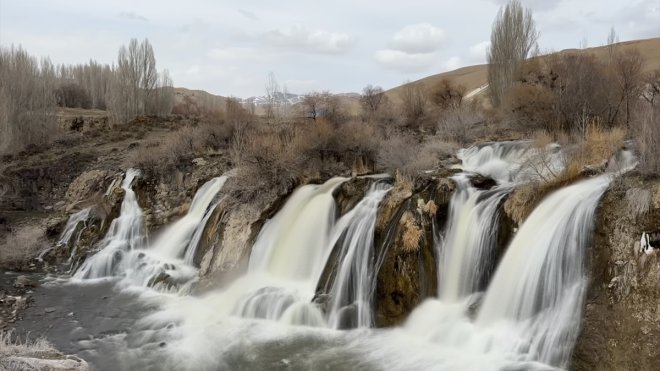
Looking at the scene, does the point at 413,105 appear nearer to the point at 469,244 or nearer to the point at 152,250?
the point at 152,250

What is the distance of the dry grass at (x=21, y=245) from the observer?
15.3 m

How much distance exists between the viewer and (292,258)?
12.3 metres

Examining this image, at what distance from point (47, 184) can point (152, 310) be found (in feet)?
44.4

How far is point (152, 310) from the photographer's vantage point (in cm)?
1189

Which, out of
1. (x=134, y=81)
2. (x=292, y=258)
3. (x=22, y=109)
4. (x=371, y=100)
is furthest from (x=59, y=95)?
(x=292, y=258)

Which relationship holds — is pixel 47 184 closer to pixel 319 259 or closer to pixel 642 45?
pixel 319 259

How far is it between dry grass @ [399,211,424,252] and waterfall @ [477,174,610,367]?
176cm

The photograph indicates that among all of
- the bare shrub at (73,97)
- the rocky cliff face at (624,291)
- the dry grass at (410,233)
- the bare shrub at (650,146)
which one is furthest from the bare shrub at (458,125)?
the bare shrub at (73,97)

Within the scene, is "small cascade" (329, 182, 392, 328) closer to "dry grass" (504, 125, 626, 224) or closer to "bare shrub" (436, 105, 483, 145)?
"dry grass" (504, 125, 626, 224)

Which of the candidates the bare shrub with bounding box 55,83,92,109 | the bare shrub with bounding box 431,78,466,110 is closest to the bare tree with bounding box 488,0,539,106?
the bare shrub with bounding box 431,78,466,110

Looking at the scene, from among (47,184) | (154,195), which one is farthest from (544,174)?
(47,184)

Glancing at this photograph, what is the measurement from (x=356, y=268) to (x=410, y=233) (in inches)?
56.6

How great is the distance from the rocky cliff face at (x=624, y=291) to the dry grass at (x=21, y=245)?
15.6 metres

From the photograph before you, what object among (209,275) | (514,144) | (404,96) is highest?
(404,96)
